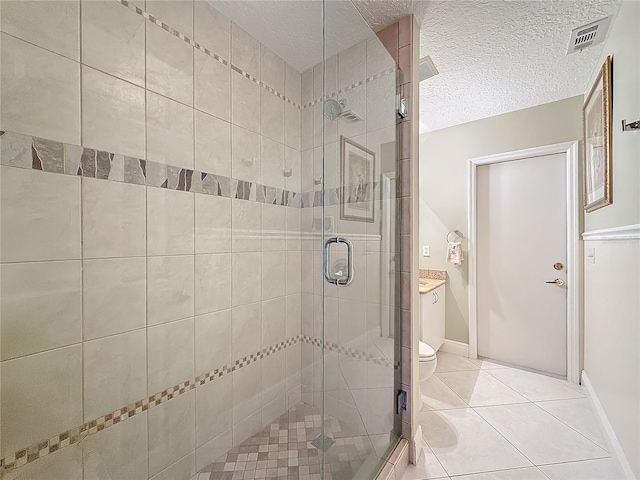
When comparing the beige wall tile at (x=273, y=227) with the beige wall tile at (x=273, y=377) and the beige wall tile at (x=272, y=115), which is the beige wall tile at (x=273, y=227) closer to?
the beige wall tile at (x=272, y=115)

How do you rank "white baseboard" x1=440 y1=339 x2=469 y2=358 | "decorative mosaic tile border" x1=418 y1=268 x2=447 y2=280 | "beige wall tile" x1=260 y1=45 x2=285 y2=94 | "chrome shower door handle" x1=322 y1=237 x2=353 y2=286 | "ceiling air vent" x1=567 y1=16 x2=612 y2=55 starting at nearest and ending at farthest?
1. "chrome shower door handle" x1=322 y1=237 x2=353 y2=286
2. "ceiling air vent" x1=567 y1=16 x2=612 y2=55
3. "beige wall tile" x1=260 y1=45 x2=285 y2=94
4. "white baseboard" x1=440 y1=339 x2=469 y2=358
5. "decorative mosaic tile border" x1=418 y1=268 x2=447 y2=280

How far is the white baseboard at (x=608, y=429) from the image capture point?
4.52ft

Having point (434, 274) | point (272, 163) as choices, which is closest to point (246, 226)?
point (272, 163)

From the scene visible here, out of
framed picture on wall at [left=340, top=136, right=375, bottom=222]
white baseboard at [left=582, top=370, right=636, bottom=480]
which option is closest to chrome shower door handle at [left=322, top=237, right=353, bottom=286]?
framed picture on wall at [left=340, top=136, right=375, bottom=222]

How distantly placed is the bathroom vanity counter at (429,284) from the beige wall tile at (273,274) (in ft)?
3.91

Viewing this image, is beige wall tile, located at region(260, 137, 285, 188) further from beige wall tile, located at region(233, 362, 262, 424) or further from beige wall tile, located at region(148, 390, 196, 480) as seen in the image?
beige wall tile, located at region(148, 390, 196, 480)

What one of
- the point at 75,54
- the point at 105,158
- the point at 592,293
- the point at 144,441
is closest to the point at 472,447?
the point at 592,293

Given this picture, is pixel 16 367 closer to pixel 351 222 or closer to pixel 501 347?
pixel 351 222

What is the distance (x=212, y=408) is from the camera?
4.93 ft

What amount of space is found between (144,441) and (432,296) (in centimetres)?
231

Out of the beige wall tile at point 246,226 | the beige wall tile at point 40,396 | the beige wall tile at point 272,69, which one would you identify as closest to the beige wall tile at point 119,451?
the beige wall tile at point 40,396

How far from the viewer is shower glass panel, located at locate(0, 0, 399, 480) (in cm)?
95

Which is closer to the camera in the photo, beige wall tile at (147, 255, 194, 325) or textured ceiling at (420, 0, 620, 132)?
beige wall tile at (147, 255, 194, 325)

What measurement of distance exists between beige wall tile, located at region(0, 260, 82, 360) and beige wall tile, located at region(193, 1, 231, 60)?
1198 millimetres
